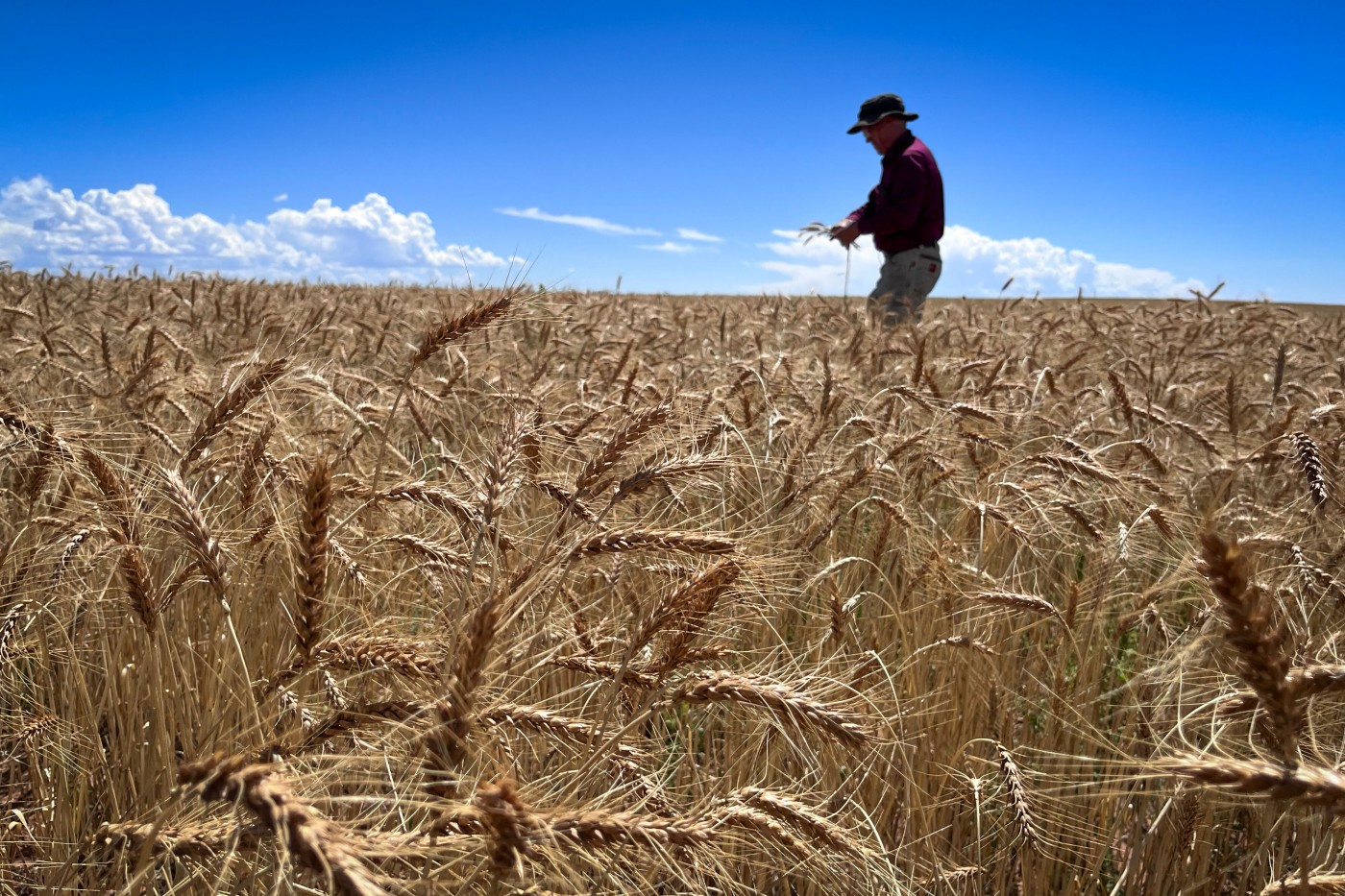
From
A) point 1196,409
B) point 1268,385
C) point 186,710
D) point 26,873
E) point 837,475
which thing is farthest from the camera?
point 1268,385

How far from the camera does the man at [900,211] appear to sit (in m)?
8.20

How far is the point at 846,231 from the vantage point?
834cm

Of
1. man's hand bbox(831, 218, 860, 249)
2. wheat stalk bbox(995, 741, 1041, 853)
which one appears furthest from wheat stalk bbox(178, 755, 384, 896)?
man's hand bbox(831, 218, 860, 249)

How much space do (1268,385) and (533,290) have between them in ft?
19.8

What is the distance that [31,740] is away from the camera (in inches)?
65.3

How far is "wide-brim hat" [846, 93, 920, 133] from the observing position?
27.6ft

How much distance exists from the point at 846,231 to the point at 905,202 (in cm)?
64

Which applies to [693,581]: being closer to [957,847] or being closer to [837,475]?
[957,847]

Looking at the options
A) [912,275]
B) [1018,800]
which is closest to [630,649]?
[1018,800]

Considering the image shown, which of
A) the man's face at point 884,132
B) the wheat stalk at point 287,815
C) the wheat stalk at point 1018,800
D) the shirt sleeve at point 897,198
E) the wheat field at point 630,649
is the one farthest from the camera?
the man's face at point 884,132

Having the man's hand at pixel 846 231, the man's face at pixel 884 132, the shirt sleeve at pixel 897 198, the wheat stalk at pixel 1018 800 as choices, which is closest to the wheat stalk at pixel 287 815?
the wheat stalk at pixel 1018 800

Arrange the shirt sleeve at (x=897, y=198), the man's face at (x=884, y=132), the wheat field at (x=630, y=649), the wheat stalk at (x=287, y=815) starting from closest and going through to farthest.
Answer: the wheat stalk at (x=287, y=815), the wheat field at (x=630, y=649), the shirt sleeve at (x=897, y=198), the man's face at (x=884, y=132)

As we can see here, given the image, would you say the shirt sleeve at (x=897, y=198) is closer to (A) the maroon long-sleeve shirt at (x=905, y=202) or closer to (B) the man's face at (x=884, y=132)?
(A) the maroon long-sleeve shirt at (x=905, y=202)

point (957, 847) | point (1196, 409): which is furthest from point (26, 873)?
point (1196, 409)
